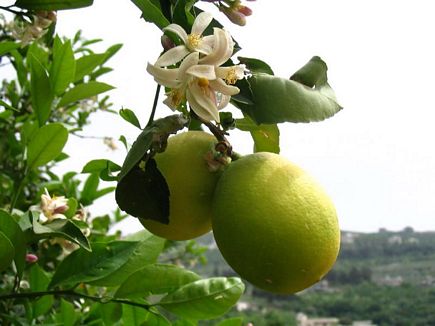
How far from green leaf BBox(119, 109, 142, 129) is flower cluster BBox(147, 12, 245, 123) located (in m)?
0.16

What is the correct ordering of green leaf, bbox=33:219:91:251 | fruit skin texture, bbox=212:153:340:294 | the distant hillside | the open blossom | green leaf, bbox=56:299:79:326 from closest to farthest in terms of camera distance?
fruit skin texture, bbox=212:153:340:294, green leaf, bbox=33:219:91:251, the open blossom, green leaf, bbox=56:299:79:326, the distant hillside

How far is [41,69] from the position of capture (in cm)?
100

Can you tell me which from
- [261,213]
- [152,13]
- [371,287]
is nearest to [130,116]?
[152,13]

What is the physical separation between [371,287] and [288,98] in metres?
16.7

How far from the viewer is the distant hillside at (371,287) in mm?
13773

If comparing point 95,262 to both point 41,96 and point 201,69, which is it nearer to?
point 41,96

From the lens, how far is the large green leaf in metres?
0.57

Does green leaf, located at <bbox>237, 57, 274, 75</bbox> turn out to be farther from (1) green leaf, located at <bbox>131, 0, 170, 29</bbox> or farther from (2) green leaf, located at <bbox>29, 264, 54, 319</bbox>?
(2) green leaf, located at <bbox>29, 264, 54, 319</bbox>

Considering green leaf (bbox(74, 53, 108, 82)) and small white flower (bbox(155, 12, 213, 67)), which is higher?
green leaf (bbox(74, 53, 108, 82))

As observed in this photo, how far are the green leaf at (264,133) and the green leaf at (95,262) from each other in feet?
1.12

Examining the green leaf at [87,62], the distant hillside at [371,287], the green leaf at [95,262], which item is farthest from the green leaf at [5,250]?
the distant hillside at [371,287]

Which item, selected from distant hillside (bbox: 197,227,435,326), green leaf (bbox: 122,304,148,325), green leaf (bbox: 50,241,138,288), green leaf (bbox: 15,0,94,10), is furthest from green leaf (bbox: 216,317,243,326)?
distant hillside (bbox: 197,227,435,326)

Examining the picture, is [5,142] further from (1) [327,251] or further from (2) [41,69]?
(1) [327,251]

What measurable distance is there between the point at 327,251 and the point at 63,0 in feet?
1.83
